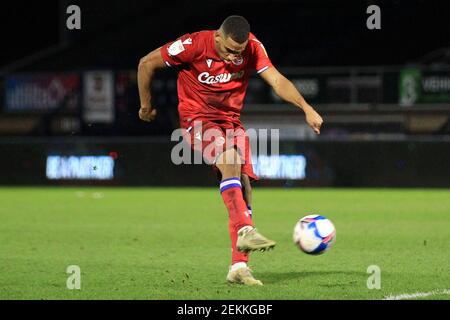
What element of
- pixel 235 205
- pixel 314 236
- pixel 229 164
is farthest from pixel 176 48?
pixel 314 236

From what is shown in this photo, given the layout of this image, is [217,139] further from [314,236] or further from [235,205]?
[314,236]

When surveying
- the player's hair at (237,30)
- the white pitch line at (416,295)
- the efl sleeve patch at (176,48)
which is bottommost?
the white pitch line at (416,295)

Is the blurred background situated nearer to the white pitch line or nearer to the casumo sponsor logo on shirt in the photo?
the casumo sponsor logo on shirt

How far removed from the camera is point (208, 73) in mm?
→ 7914

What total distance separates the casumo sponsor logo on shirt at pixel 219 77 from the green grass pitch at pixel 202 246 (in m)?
1.50

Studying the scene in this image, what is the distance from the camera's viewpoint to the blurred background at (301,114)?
19875 millimetres

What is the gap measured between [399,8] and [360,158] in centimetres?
905

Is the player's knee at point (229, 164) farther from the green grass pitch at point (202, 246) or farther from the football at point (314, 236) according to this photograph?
the green grass pitch at point (202, 246)

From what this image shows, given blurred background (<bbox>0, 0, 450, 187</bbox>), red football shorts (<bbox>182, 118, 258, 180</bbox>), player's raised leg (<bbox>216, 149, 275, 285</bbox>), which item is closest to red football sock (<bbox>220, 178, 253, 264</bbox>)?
player's raised leg (<bbox>216, 149, 275, 285</bbox>)

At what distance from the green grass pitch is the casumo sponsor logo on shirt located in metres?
1.50

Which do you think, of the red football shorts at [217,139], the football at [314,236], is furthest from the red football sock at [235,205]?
the football at [314,236]

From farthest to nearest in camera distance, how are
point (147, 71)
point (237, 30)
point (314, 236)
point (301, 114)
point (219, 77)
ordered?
point (301, 114) < point (147, 71) < point (219, 77) < point (314, 236) < point (237, 30)

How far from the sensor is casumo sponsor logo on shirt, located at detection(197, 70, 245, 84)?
7.91 m

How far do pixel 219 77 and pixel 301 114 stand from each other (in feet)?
47.1
